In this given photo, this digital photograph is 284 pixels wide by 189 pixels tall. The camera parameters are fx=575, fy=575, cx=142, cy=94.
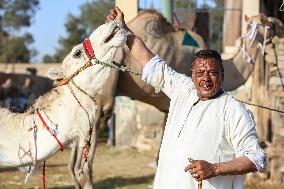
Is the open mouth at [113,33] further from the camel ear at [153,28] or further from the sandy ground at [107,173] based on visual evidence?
the sandy ground at [107,173]

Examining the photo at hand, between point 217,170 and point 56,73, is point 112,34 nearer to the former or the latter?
point 56,73

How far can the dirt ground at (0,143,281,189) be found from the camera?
8.49 m

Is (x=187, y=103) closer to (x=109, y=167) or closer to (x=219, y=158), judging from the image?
(x=219, y=158)

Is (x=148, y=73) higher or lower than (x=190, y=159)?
higher

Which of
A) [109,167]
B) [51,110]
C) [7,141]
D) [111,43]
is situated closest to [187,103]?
[111,43]

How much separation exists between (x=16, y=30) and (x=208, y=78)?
172ft

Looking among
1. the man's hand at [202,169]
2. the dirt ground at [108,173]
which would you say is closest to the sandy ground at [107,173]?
the dirt ground at [108,173]

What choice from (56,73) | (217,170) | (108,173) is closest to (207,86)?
(217,170)

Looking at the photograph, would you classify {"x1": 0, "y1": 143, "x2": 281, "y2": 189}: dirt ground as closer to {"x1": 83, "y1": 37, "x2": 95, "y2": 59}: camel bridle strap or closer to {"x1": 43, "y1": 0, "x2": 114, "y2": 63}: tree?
{"x1": 83, "y1": 37, "x2": 95, "y2": 59}: camel bridle strap

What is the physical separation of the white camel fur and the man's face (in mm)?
715

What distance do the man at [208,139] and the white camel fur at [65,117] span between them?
636mm

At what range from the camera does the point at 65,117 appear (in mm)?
3596

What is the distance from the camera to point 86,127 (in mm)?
3646

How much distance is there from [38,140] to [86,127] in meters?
0.31
